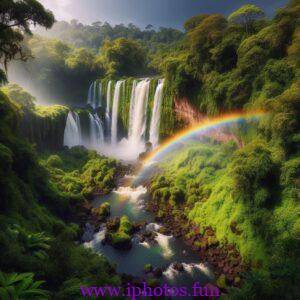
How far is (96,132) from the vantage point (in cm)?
4212

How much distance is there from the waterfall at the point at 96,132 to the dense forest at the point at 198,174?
5.82m

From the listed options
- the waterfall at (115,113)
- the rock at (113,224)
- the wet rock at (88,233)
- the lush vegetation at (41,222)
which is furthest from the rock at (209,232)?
the waterfall at (115,113)

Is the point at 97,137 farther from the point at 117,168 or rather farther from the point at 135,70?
the point at 135,70

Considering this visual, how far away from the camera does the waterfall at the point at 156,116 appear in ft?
119

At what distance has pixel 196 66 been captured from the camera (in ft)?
99.4

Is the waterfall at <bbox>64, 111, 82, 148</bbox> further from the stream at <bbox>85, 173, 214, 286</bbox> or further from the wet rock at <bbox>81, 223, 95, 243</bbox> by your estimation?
the wet rock at <bbox>81, 223, 95, 243</bbox>

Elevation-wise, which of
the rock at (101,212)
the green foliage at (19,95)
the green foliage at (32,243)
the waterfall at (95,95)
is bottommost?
the green foliage at (32,243)

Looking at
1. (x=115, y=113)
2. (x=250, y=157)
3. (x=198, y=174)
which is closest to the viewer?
(x=250, y=157)

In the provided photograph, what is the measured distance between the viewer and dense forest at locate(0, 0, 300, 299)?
1070 centimetres

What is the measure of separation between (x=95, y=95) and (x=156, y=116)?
16.9 m

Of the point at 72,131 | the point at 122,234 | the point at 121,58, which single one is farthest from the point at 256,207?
the point at 121,58

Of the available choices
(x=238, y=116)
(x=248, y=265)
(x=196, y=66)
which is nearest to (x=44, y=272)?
(x=248, y=265)

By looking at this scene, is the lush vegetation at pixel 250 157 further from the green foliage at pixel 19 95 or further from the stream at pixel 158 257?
the green foliage at pixel 19 95

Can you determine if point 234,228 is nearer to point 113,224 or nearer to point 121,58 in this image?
point 113,224
